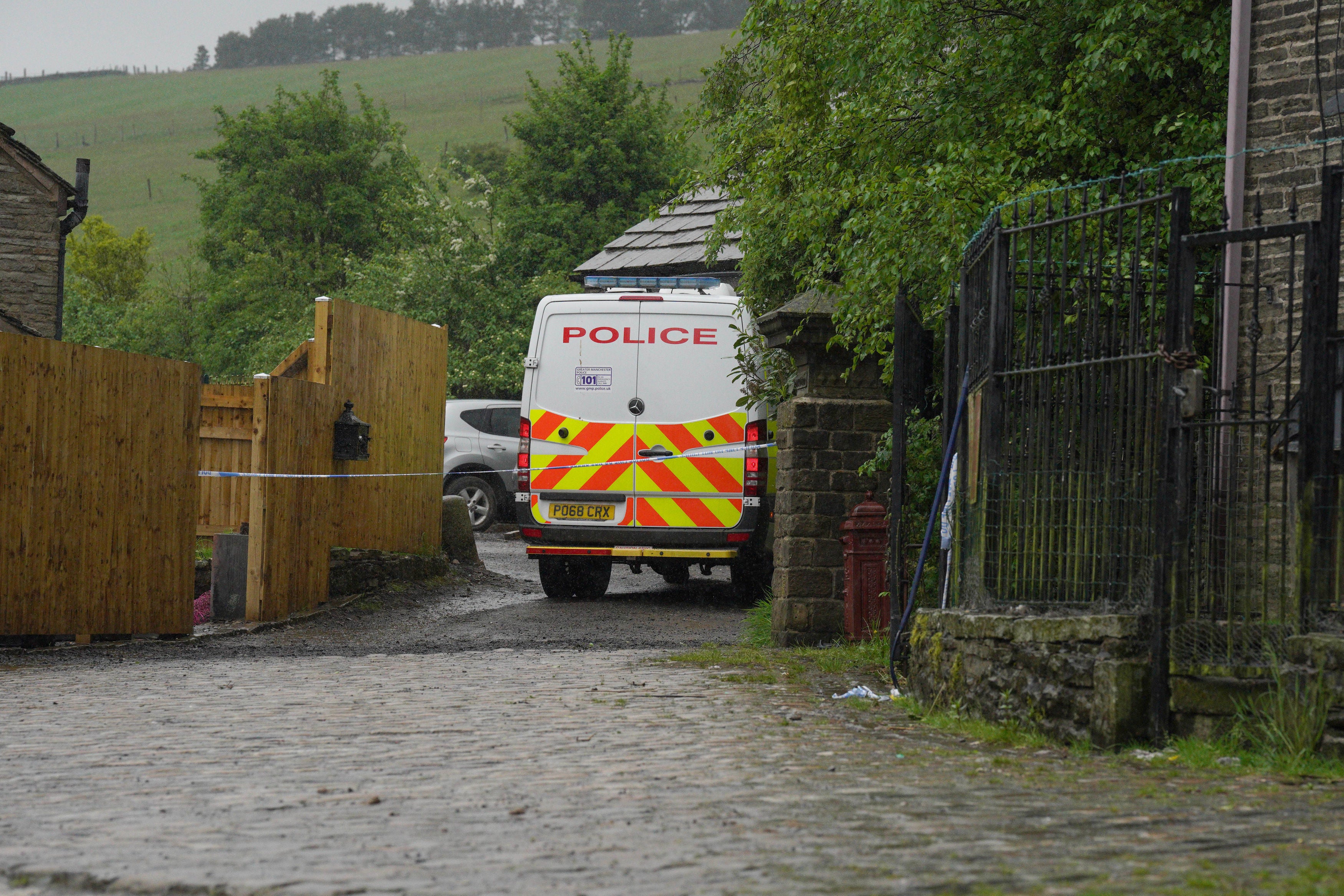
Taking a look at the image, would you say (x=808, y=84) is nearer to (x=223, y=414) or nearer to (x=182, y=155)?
(x=223, y=414)

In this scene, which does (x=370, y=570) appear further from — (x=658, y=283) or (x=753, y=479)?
(x=658, y=283)

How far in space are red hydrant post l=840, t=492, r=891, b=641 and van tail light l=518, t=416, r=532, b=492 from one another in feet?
14.7

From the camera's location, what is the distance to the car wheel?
72.1 feet

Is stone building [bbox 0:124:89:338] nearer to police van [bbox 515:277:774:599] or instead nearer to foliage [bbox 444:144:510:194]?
police van [bbox 515:277:774:599]

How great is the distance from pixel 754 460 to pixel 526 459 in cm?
213

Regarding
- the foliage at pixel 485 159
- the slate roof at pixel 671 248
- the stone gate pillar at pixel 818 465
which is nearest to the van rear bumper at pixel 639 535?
the stone gate pillar at pixel 818 465

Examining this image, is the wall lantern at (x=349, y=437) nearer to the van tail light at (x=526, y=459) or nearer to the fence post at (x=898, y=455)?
the van tail light at (x=526, y=459)

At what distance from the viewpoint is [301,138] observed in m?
48.0

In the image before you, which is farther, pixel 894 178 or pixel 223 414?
pixel 223 414

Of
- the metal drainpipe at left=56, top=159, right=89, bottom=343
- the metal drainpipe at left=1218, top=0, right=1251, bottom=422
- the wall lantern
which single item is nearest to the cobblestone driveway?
the metal drainpipe at left=1218, top=0, right=1251, bottom=422

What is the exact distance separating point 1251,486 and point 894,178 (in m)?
5.64

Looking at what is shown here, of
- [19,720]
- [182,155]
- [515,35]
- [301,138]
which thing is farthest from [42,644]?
[515,35]

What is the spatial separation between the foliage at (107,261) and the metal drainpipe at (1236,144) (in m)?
60.0

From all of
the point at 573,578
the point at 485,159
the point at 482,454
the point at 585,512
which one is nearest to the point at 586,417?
the point at 585,512
